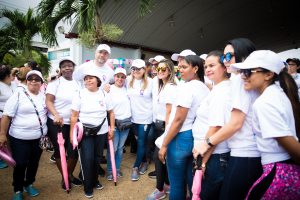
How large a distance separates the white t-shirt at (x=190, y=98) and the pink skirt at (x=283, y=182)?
1030 millimetres

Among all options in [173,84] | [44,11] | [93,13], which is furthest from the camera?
[44,11]

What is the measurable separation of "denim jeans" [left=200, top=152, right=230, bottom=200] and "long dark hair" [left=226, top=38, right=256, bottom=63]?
874 millimetres

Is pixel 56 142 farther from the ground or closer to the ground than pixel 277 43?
closer to the ground

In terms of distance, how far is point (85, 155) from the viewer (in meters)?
3.66

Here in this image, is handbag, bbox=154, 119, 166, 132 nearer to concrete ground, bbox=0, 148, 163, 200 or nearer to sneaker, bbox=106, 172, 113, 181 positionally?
concrete ground, bbox=0, 148, 163, 200

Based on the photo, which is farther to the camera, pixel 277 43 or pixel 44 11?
pixel 277 43

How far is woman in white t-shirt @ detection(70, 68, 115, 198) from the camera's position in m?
3.66

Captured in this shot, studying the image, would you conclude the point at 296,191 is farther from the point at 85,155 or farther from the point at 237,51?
the point at 85,155

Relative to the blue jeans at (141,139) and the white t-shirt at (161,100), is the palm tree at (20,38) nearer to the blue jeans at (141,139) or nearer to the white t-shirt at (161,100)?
the blue jeans at (141,139)

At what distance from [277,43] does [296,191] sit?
28.6m

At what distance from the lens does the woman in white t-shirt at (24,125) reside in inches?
134

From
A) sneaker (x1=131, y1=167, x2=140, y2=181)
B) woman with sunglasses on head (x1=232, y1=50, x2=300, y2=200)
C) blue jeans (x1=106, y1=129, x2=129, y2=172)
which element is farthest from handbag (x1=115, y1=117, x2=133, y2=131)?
woman with sunglasses on head (x1=232, y1=50, x2=300, y2=200)

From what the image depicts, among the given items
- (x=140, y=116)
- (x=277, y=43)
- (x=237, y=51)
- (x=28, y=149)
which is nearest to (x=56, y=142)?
(x=28, y=149)

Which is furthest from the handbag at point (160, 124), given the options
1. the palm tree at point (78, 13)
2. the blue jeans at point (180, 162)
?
the palm tree at point (78, 13)
